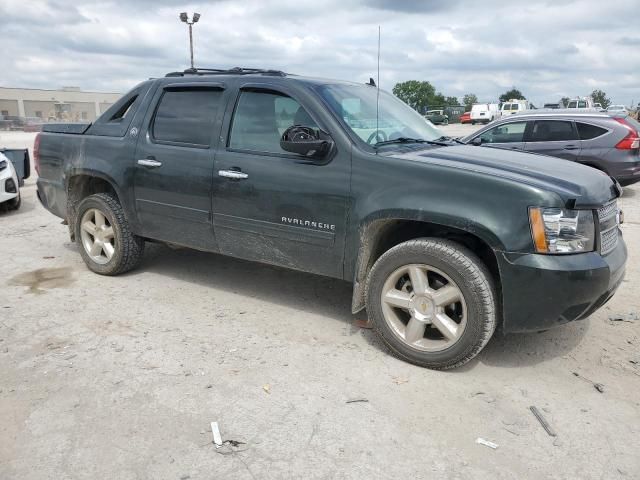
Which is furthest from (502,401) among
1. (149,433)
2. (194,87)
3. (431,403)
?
(194,87)

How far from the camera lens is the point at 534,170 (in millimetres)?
3619

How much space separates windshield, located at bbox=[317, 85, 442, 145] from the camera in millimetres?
4062

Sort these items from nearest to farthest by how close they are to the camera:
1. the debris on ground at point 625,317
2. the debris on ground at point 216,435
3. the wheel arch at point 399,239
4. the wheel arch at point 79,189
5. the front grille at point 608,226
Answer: the debris on ground at point 216,435, the front grille at point 608,226, the wheel arch at point 399,239, the debris on ground at point 625,317, the wheel arch at point 79,189

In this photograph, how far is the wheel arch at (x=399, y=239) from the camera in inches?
142

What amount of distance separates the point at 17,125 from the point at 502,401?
55500 millimetres

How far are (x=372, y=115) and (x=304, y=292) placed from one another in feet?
5.58

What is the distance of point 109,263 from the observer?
17.6 ft

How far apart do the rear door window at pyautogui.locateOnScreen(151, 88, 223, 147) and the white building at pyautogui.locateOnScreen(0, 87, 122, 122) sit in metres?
80.3

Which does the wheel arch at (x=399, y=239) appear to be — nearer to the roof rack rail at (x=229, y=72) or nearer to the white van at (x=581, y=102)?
the roof rack rail at (x=229, y=72)

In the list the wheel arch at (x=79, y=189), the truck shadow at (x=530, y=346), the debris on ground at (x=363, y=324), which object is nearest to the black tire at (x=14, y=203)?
the wheel arch at (x=79, y=189)

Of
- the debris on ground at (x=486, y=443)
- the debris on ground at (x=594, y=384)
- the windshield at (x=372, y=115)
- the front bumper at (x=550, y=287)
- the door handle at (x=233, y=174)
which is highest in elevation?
the windshield at (x=372, y=115)

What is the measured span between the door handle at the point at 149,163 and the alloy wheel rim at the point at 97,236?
804 millimetres

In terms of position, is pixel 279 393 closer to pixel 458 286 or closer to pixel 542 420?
pixel 458 286

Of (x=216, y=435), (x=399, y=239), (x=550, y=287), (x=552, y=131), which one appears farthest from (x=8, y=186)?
(x=552, y=131)
